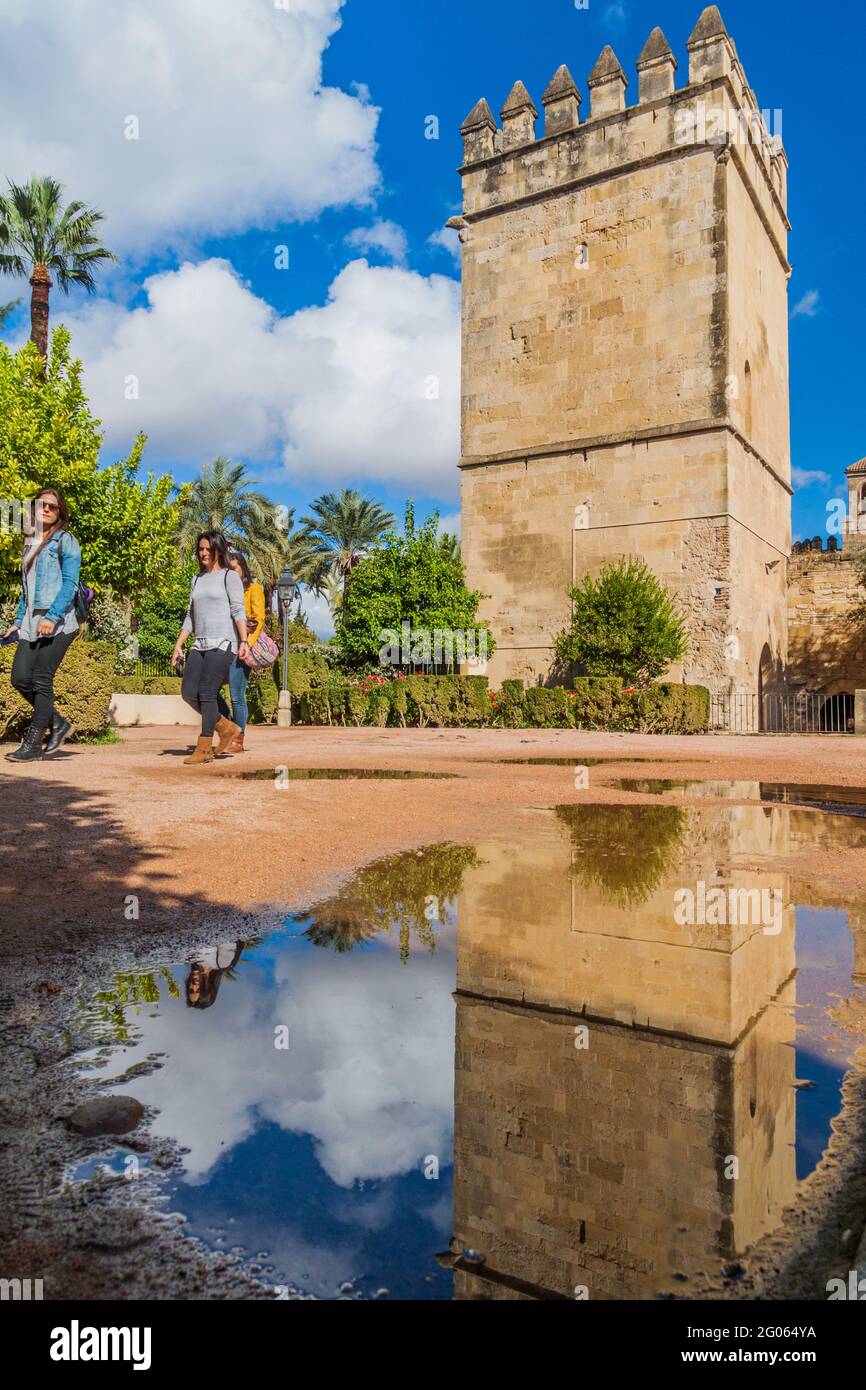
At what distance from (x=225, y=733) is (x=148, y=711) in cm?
1804

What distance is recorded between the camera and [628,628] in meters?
20.9

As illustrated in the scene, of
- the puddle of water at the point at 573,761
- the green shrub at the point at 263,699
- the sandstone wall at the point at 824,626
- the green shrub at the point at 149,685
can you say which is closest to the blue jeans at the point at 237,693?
the puddle of water at the point at 573,761

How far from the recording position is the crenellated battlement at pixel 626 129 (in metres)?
21.2

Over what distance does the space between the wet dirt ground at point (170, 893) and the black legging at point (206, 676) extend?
2.27ft

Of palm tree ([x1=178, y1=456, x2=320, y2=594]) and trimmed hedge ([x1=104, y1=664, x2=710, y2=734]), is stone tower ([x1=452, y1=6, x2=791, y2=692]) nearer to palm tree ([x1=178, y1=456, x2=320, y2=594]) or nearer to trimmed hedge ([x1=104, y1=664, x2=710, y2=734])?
trimmed hedge ([x1=104, y1=664, x2=710, y2=734])

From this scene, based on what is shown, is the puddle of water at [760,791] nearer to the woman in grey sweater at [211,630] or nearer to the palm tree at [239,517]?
the woman in grey sweater at [211,630]

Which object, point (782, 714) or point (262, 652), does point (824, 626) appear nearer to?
point (782, 714)

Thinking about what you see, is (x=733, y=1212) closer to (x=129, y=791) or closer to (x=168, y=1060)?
(x=168, y=1060)

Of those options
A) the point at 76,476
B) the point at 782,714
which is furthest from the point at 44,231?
the point at 782,714

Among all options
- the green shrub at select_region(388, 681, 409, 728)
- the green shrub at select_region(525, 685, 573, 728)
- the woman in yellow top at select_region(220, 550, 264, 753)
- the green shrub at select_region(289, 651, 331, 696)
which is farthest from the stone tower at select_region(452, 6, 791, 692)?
the woman in yellow top at select_region(220, 550, 264, 753)

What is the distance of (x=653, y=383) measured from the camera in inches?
867
